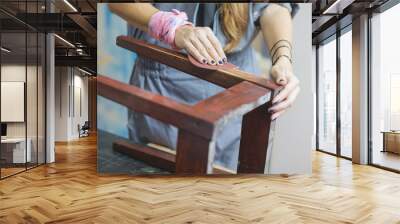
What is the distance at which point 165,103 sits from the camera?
20.5 ft

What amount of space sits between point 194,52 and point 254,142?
5.75 feet

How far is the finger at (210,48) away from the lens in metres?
6.30

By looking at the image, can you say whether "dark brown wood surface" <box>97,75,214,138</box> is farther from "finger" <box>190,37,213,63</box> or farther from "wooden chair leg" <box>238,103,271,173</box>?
"finger" <box>190,37,213,63</box>

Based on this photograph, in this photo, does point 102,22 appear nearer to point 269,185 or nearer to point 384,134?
point 269,185

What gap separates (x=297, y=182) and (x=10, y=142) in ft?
16.5

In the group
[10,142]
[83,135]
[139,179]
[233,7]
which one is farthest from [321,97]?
[83,135]

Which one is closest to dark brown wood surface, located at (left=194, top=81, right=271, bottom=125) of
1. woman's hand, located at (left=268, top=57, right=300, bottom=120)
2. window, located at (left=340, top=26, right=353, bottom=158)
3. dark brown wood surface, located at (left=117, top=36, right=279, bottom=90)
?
dark brown wood surface, located at (left=117, top=36, right=279, bottom=90)

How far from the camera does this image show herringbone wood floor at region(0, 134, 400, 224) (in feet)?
13.0

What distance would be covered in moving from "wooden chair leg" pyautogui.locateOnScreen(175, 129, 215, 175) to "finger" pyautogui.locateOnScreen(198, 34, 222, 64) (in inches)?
51.1

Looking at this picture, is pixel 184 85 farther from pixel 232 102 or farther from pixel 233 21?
pixel 233 21

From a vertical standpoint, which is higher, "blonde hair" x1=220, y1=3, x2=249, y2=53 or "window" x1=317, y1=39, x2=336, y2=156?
"blonde hair" x1=220, y1=3, x2=249, y2=53

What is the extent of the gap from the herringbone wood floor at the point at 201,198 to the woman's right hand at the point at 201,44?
6.41ft

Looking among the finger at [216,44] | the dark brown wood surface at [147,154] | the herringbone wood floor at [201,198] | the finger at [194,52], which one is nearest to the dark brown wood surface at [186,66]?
the finger at [194,52]

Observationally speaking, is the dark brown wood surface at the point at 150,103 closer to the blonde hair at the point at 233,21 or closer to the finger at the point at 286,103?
the finger at the point at 286,103
